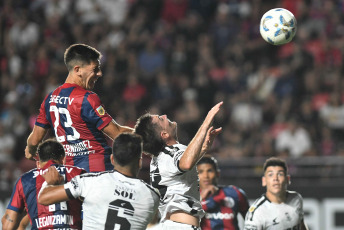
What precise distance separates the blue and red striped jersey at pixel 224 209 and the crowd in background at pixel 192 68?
482 centimetres

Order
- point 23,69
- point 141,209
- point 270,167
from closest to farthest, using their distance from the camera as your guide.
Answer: point 141,209, point 270,167, point 23,69

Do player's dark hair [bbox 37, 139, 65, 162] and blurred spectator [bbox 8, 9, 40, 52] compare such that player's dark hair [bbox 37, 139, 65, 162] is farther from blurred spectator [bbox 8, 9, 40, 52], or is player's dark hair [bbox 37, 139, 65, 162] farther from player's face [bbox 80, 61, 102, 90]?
blurred spectator [bbox 8, 9, 40, 52]

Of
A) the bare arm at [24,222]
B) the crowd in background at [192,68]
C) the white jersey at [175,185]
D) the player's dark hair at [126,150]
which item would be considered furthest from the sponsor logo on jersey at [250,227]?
the crowd in background at [192,68]

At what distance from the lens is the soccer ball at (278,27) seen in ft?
28.3

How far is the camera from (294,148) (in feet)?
45.6

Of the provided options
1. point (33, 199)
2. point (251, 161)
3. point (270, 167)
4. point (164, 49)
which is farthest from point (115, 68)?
point (33, 199)

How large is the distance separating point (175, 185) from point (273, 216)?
208cm

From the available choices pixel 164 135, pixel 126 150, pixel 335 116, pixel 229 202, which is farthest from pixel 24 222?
pixel 335 116

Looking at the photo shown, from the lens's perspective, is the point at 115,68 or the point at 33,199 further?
the point at 115,68

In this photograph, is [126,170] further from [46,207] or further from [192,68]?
[192,68]

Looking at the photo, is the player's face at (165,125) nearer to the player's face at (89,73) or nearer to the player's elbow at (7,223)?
the player's face at (89,73)

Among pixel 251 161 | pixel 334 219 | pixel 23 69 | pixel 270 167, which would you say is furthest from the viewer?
pixel 23 69

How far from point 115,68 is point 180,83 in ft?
5.12

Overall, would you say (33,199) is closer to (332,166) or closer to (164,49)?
(332,166)
